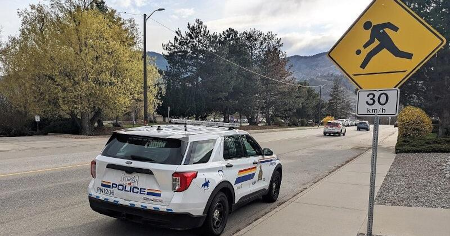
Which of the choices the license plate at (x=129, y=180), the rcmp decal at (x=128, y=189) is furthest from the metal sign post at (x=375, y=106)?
the license plate at (x=129, y=180)

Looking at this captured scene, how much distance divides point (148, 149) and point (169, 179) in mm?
635

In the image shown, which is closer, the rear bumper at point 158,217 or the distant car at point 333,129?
the rear bumper at point 158,217

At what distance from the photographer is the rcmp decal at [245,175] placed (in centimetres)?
588

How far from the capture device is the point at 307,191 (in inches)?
332

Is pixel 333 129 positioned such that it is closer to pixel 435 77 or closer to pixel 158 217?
pixel 435 77

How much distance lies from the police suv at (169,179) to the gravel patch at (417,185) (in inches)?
158

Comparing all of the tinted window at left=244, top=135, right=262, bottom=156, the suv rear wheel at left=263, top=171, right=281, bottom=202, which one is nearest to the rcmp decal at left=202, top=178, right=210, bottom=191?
the tinted window at left=244, top=135, right=262, bottom=156

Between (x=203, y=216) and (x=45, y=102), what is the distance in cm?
2460

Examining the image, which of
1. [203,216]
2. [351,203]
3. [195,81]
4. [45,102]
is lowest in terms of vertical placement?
[351,203]

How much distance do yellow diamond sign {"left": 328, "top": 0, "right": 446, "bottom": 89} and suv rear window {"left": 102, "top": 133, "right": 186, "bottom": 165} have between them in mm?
2510

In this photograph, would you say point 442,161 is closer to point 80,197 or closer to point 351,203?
point 351,203

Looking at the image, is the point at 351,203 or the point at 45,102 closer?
the point at 351,203

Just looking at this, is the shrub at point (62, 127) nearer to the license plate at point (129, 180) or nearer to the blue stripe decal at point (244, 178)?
the blue stripe decal at point (244, 178)

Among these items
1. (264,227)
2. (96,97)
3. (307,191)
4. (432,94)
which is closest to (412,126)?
(432,94)
